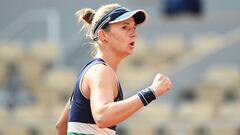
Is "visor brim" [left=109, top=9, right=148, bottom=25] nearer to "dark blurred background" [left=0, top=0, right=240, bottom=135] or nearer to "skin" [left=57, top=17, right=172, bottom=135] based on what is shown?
"skin" [left=57, top=17, right=172, bottom=135]

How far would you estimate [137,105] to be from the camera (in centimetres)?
471

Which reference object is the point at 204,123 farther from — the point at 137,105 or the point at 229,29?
the point at 137,105

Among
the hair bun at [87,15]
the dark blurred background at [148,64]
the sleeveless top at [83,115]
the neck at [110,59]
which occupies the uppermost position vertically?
the hair bun at [87,15]

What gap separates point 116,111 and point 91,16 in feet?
2.64

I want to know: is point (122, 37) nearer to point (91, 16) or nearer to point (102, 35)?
point (102, 35)

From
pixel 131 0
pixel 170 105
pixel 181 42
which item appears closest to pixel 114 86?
pixel 170 105

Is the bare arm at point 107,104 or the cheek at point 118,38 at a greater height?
the cheek at point 118,38

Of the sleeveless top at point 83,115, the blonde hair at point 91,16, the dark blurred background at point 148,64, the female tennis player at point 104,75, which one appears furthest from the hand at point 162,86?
the dark blurred background at point 148,64

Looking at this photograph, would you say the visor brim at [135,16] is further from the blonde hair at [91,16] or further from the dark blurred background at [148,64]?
the dark blurred background at [148,64]

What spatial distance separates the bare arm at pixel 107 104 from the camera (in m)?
4.69

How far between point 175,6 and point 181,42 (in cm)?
96

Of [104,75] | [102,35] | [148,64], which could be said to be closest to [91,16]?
[102,35]

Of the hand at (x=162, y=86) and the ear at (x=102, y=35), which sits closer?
the hand at (x=162, y=86)

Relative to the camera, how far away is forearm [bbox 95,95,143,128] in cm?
469
